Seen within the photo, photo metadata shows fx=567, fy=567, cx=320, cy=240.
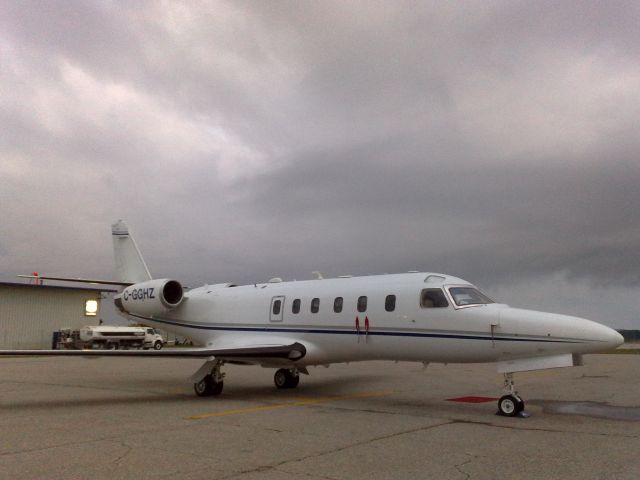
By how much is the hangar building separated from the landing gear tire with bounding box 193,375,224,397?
28.4 meters

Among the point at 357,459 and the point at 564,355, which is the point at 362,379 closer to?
the point at 564,355

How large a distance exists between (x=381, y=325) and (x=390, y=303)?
21.9 inches

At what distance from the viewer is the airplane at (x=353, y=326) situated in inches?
435

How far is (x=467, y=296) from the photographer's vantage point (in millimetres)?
12266

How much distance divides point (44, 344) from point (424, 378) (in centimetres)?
3002

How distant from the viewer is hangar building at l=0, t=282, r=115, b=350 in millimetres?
37781

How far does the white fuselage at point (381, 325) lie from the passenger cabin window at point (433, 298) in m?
0.06

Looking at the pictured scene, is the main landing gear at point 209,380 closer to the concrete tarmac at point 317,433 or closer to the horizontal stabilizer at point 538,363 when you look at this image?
the concrete tarmac at point 317,433

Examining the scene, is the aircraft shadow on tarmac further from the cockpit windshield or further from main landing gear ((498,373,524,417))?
main landing gear ((498,373,524,417))

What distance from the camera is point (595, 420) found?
419 inches

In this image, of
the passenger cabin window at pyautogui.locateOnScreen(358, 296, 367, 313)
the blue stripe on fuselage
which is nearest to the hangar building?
the blue stripe on fuselage

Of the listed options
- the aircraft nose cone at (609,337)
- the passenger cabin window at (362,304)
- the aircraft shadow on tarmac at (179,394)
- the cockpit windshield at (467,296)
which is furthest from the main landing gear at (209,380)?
the aircraft nose cone at (609,337)

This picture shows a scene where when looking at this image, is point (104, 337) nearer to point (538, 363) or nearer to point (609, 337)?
point (538, 363)

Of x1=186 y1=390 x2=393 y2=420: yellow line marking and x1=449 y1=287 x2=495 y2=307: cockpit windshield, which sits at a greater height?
x1=449 y1=287 x2=495 y2=307: cockpit windshield
